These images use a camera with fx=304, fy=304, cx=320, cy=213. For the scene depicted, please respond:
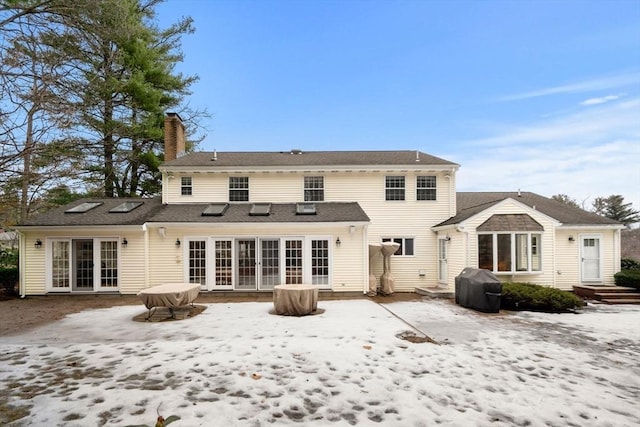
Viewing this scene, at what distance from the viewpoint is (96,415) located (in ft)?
12.1

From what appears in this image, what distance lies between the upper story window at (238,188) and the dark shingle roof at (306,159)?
2.29 feet

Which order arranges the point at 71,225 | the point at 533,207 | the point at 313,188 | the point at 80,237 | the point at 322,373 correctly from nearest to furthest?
1. the point at 322,373
2. the point at 71,225
3. the point at 80,237
4. the point at 533,207
5. the point at 313,188

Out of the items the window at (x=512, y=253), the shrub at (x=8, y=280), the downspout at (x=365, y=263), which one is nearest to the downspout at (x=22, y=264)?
the shrub at (x=8, y=280)

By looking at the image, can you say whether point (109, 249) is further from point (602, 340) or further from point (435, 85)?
point (435, 85)

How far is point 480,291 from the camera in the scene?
9.98m

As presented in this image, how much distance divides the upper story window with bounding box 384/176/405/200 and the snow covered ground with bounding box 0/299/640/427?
7.13 m

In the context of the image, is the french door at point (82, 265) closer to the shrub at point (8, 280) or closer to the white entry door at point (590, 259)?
the shrub at point (8, 280)

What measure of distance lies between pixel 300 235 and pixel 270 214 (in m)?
1.65

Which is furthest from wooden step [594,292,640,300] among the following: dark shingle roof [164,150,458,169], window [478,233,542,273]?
dark shingle roof [164,150,458,169]

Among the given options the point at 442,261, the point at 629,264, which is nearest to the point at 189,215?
the point at 442,261

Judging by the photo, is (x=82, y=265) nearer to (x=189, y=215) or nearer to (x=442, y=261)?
(x=189, y=215)

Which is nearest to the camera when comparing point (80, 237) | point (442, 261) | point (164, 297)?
point (164, 297)

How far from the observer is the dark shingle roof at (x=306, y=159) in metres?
14.2

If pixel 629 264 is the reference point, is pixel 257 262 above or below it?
above
